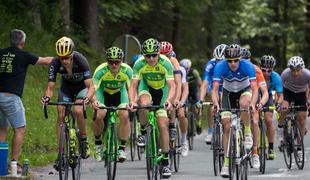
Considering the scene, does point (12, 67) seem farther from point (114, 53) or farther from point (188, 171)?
point (188, 171)

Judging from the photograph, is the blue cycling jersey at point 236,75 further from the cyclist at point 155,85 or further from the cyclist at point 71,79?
the cyclist at point 71,79

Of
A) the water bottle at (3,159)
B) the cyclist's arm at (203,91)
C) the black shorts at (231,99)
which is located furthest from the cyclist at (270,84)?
the water bottle at (3,159)

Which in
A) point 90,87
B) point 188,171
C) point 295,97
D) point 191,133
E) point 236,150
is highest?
point 295,97

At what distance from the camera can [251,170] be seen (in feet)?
59.2

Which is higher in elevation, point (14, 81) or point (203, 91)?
point (203, 91)

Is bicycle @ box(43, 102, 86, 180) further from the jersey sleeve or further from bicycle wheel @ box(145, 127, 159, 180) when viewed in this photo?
bicycle wheel @ box(145, 127, 159, 180)

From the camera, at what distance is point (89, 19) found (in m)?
32.6

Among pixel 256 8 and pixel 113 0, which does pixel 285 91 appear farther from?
pixel 256 8

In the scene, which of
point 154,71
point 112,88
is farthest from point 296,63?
point 112,88

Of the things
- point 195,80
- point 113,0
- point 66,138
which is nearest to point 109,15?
point 113,0

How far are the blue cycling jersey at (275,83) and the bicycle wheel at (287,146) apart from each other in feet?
2.76

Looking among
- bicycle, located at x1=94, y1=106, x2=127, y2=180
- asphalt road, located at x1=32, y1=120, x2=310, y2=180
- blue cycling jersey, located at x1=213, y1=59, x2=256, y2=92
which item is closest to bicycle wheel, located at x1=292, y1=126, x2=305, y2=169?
asphalt road, located at x1=32, y1=120, x2=310, y2=180

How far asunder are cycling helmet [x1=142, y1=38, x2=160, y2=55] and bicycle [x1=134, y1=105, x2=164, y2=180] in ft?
2.98

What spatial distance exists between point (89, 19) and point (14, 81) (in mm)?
17550
